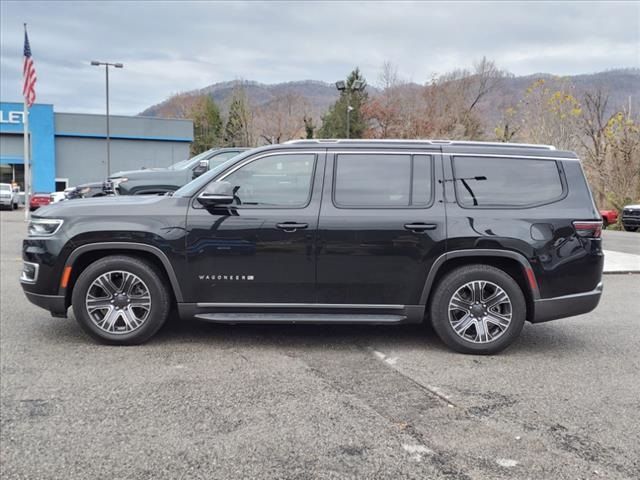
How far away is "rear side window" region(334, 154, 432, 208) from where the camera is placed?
5125 millimetres

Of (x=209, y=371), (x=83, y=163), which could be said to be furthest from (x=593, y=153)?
(x=83, y=163)

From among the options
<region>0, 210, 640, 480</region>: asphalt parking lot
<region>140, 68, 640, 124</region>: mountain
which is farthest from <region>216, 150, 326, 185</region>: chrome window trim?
<region>140, 68, 640, 124</region>: mountain

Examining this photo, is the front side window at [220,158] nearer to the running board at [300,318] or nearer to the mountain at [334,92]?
the running board at [300,318]

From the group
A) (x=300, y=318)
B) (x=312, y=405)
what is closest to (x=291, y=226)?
(x=300, y=318)

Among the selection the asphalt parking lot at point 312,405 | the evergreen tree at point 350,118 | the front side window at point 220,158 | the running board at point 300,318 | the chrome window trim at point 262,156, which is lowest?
the asphalt parking lot at point 312,405

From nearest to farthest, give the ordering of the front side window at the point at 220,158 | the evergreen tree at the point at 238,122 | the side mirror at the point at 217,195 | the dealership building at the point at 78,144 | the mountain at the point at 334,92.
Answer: the side mirror at the point at 217,195, the front side window at the point at 220,158, the mountain at the point at 334,92, the dealership building at the point at 78,144, the evergreen tree at the point at 238,122

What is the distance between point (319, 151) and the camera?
524 cm

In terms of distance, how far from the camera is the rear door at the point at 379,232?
5020 mm

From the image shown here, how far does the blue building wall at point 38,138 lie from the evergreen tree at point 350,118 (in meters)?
22.7

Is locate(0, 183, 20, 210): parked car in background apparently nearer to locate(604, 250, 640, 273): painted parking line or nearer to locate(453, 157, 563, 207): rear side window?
locate(604, 250, 640, 273): painted parking line

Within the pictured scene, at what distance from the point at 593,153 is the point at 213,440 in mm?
27054

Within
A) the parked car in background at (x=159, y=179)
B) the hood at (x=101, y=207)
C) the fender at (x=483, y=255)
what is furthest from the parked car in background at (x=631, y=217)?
the hood at (x=101, y=207)

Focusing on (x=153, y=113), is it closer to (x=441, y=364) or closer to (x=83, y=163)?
(x=83, y=163)

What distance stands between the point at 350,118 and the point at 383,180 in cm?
4295
